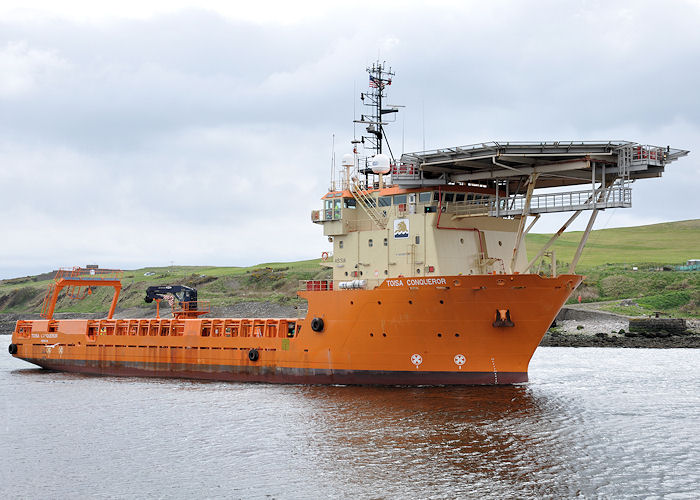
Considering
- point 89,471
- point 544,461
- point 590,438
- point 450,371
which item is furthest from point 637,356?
point 89,471

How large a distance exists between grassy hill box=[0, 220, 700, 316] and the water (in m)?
31.9

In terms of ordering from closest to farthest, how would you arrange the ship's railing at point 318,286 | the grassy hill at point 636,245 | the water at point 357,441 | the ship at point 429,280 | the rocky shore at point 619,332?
the water at point 357,441, the ship at point 429,280, the ship's railing at point 318,286, the rocky shore at point 619,332, the grassy hill at point 636,245

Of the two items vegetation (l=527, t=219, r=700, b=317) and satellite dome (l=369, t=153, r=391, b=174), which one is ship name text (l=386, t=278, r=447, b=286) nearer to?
satellite dome (l=369, t=153, r=391, b=174)

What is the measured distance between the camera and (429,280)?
25.0 meters

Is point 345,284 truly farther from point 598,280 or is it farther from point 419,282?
point 598,280

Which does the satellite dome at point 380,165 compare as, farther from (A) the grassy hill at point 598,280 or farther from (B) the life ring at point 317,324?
(A) the grassy hill at point 598,280

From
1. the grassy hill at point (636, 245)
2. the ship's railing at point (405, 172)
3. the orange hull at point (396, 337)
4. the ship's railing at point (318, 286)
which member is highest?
the grassy hill at point (636, 245)

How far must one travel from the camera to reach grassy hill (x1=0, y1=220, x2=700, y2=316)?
58.5m

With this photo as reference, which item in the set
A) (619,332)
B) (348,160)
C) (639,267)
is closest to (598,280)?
(639,267)

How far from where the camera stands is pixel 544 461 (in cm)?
1669

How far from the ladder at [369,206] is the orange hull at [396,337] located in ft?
11.4

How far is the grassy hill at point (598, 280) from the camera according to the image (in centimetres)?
5850

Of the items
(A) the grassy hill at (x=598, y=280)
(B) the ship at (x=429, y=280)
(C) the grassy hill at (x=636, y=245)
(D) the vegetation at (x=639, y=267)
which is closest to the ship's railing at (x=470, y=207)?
(B) the ship at (x=429, y=280)

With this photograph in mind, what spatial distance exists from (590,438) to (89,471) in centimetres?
1277
